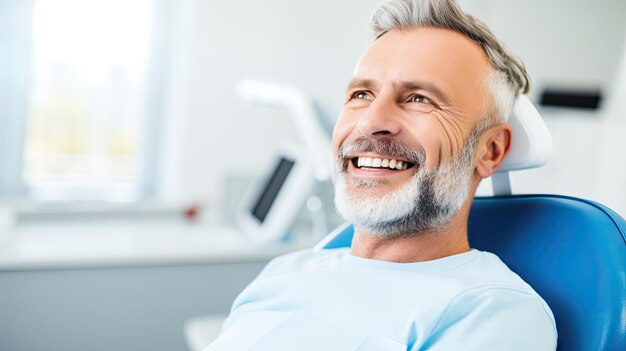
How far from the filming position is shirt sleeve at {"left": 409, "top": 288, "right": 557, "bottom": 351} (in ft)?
2.77

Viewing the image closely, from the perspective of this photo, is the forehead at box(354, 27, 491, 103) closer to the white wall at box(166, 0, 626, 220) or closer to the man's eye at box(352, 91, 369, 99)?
the man's eye at box(352, 91, 369, 99)

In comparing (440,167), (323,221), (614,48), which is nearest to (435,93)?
(440,167)

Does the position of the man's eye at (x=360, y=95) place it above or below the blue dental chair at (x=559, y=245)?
above

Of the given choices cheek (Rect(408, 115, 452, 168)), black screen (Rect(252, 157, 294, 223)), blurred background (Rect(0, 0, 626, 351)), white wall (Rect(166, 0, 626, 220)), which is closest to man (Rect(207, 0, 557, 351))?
cheek (Rect(408, 115, 452, 168))

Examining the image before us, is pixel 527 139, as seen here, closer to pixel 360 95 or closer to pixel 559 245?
pixel 559 245

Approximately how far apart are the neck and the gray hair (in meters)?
0.17

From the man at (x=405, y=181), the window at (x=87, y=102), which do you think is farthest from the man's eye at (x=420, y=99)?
the window at (x=87, y=102)

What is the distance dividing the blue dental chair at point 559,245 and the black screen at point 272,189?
43.5 inches

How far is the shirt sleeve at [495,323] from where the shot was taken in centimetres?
84

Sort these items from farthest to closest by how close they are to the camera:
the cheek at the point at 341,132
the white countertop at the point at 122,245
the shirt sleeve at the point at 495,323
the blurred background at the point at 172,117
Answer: the blurred background at the point at 172,117
the white countertop at the point at 122,245
the cheek at the point at 341,132
the shirt sleeve at the point at 495,323

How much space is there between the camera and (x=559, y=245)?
99 centimetres

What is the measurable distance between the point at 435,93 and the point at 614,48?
2471 millimetres

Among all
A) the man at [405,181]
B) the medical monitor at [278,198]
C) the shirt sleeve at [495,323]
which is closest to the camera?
the shirt sleeve at [495,323]

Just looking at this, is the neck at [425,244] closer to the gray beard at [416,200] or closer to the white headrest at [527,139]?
the gray beard at [416,200]
